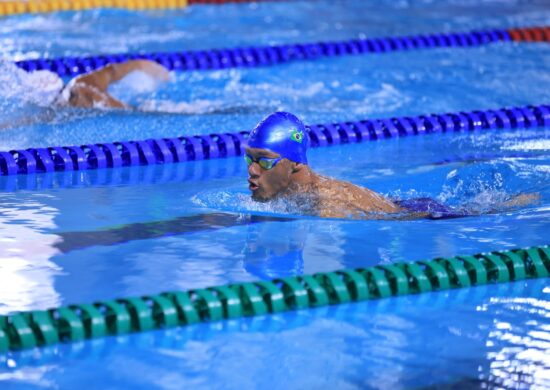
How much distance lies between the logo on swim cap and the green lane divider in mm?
849

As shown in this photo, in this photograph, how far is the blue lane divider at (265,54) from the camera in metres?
7.68

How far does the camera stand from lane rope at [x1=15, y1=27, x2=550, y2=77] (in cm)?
769

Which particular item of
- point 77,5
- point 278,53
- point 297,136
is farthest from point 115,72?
point 77,5

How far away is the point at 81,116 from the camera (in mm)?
6328

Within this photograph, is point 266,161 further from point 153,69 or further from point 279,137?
point 153,69

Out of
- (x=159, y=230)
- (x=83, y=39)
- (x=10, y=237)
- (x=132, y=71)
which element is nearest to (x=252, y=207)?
(x=159, y=230)

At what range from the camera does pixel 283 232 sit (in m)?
4.14

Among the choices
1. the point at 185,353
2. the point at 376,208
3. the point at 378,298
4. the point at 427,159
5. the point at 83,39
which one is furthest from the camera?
the point at 83,39

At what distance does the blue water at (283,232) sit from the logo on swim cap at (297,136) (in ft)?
A: 1.05

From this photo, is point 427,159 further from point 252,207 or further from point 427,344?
point 427,344

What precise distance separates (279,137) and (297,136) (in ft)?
0.31

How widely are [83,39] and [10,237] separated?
211 inches

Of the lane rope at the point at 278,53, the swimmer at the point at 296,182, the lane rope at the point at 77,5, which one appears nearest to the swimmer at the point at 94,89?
the lane rope at the point at 278,53

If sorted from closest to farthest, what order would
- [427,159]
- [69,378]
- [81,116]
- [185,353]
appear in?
1. [69,378]
2. [185,353]
3. [427,159]
4. [81,116]
